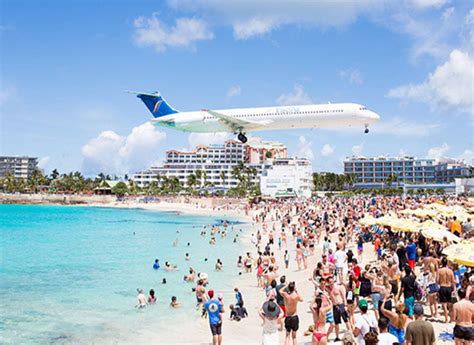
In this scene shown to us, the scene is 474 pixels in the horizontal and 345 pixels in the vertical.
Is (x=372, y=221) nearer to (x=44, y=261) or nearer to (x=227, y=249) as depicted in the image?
(x=227, y=249)

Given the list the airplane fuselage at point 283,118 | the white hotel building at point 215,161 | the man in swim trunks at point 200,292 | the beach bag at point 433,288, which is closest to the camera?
the beach bag at point 433,288

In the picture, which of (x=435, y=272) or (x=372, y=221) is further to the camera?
(x=372, y=221)

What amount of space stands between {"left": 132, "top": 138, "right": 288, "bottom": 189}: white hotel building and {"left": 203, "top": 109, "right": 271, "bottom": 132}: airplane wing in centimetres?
8102

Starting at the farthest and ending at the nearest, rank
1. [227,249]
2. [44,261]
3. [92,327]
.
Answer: [227,249] → [44,261] → [92,327]

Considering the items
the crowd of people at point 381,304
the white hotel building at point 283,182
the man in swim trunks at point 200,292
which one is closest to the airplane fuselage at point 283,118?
the crowd of people at point 381,304

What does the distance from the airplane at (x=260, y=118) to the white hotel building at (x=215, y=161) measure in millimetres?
79345

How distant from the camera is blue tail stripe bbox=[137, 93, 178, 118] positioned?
135 feet

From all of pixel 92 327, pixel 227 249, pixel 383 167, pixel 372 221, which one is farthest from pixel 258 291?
pixel 383 167

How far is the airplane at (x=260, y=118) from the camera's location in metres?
33.8

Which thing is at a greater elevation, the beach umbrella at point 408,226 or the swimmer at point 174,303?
the beach umbrella at point 408,226

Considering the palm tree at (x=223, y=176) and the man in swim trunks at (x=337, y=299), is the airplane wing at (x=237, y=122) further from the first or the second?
the palm tree at (x=223, y=176)

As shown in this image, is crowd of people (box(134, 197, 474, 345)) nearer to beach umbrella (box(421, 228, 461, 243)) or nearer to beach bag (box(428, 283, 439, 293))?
beach bag (box(428, 283, 439, 293))

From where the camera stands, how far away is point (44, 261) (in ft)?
84.7

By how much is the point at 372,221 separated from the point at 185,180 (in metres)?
105
